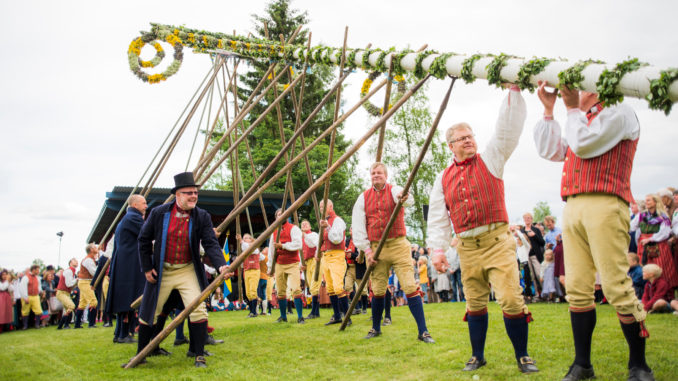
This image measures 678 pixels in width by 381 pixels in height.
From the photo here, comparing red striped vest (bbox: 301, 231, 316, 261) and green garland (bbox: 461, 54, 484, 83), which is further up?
green garland (bbox: 461, 54, 484, 83)

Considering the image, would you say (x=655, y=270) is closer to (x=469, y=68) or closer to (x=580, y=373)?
(x=580, y=373)

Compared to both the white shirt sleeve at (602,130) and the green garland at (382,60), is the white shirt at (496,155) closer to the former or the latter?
the white shirt sleeve at (602,130)

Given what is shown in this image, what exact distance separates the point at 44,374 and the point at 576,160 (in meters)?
5.42

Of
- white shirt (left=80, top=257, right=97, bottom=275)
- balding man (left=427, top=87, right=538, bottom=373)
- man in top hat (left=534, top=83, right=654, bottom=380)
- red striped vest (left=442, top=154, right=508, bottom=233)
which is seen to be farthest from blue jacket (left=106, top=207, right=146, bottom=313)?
man in top hat (left=534, top=83, right=654, bottom=380)

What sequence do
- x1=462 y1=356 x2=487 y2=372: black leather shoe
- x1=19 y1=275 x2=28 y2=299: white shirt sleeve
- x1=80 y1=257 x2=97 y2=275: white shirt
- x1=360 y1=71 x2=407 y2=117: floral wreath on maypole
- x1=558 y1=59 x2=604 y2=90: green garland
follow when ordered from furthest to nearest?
x1=19 y1=275 x2=28 y2=299: white shirt sleeve
x1=80 y1=257 x2=97 y2=275: white shirt
x1=360 y1=71 x2=407 y2=117: floral wreath on maypole
x1=462 y1=356 x2=487 y2=372: black leather shoe
x1=558 y1=59 x2=604 y2=90: green garland

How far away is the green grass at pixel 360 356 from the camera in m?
3.99


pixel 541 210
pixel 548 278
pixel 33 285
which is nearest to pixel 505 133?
pixel 548 278

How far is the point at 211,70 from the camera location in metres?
9.64

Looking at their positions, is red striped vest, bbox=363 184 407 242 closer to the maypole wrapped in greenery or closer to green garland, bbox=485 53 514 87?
the maypole wrapped in greenery

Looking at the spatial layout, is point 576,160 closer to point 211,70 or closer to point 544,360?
point 544,360

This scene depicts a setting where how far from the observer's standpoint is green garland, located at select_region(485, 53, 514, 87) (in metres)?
3.92

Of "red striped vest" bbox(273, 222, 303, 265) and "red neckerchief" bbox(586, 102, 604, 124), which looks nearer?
"red neckerchief" bbox(586, 102, 604, 124)

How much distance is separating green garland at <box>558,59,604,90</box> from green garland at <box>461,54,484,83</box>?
116 centimetres

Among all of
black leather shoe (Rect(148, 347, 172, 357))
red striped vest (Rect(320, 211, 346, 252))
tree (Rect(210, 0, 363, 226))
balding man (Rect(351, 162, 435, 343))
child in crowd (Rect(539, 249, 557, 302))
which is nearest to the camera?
black leather shoe (Rect(148, 347, 172, 357))
